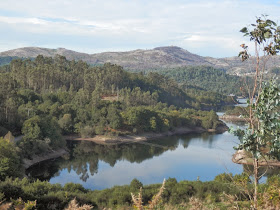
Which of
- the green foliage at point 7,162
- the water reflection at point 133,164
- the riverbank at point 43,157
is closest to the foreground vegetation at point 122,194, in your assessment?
the green foliage at point 7,162

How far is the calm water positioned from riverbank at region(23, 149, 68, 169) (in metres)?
1.20

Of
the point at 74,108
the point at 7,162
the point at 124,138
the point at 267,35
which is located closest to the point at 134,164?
the point at 124,138

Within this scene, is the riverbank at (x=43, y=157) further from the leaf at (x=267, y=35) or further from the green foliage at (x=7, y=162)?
the leaf at (x=267, y=35)

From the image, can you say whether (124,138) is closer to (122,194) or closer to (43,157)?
(43,157)

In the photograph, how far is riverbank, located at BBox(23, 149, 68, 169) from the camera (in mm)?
44188

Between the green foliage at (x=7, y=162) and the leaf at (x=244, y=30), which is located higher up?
the leaf at (x=244, y=30)

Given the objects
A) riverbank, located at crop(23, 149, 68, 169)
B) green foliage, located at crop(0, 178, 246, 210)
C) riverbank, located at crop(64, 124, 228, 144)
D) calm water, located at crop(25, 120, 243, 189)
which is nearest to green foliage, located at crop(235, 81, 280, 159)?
green foliage, located at crop(0, 178, 246, 210)

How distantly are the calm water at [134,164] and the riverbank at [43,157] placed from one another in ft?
3.93

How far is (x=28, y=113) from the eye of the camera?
5944 centimetres

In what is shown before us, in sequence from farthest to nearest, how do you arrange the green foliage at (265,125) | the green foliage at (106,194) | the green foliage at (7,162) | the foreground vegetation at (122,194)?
the green foliage at (7,162) < the green foliage at (106,194) < the foreground vegetation at (122,194) < the green foliage at (265,125)

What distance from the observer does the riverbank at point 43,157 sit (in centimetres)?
4419

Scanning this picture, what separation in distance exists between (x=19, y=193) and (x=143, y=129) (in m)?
57.5

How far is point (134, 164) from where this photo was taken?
162ft

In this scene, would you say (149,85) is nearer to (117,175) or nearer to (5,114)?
(5,114)
